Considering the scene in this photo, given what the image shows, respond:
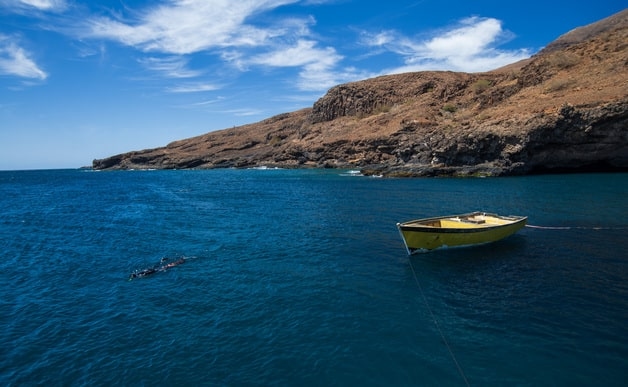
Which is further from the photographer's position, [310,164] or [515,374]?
[310,164]

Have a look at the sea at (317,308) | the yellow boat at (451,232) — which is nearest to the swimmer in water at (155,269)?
the sea at (317,308)

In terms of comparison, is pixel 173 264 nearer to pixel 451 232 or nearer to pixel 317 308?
pixel 317 308

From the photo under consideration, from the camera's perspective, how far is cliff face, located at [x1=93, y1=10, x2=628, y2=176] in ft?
183

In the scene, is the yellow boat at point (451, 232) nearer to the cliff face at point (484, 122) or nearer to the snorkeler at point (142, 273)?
the snorkeler at point (142, 273)

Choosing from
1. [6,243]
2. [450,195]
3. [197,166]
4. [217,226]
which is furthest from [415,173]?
[197,166]

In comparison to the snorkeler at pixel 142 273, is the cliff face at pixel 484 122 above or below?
above

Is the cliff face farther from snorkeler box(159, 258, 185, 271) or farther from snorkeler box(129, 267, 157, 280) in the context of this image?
snorkeler box(129, 267, 157, 280)

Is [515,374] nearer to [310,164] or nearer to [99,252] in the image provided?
[99,252]

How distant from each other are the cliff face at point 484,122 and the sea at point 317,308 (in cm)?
3343

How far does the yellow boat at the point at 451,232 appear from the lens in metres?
19.0

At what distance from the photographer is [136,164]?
538ft

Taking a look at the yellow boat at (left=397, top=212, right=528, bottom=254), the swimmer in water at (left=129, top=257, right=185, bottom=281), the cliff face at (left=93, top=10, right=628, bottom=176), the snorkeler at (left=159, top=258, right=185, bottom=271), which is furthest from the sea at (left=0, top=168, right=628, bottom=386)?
the cliff face at (left=93, top=10, right=628, bottom=176)

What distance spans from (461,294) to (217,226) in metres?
20.2

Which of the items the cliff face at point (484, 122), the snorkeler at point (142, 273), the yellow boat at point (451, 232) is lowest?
the snorkeler at point (142, 273)
